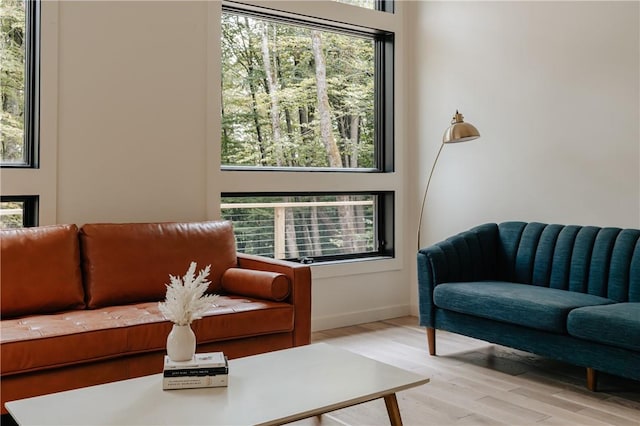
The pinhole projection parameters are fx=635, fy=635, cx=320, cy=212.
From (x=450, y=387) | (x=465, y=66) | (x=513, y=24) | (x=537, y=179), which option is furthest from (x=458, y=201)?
(x=450, y=387)

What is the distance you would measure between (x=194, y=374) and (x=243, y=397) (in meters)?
0.20

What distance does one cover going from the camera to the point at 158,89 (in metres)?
3.96

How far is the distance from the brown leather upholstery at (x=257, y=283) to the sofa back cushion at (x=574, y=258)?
5.35 ft

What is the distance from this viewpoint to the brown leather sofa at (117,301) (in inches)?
103

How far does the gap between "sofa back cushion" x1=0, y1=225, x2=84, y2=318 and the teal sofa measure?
2.05 meters

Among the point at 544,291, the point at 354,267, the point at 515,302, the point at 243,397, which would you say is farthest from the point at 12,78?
the point at 544,291

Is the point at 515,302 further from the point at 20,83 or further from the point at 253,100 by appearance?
the point at 20,83

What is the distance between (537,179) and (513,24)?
1.12 m

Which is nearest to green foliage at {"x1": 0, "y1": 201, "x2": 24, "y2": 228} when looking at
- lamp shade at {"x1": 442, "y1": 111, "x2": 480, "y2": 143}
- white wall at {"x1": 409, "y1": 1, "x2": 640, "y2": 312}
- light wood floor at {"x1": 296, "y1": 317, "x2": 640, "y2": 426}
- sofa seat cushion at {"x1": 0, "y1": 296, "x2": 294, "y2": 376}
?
sofa seat cushion at {"x1": 0, "y1": 296, "x2": 294, "y2": 376}

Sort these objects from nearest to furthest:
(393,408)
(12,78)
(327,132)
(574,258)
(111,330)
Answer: (393,408) < (111,330) < (12,78) < (574,258) < (327,132)

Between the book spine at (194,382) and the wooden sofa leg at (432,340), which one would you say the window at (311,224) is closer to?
the wooden sofa leg at (432,340)

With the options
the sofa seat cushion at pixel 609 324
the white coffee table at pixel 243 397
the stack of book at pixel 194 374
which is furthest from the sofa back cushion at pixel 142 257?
the sofa seat cushion at pixel 609 324

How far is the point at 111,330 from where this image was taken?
2750 mm

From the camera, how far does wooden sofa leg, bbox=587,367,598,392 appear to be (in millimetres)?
3252
